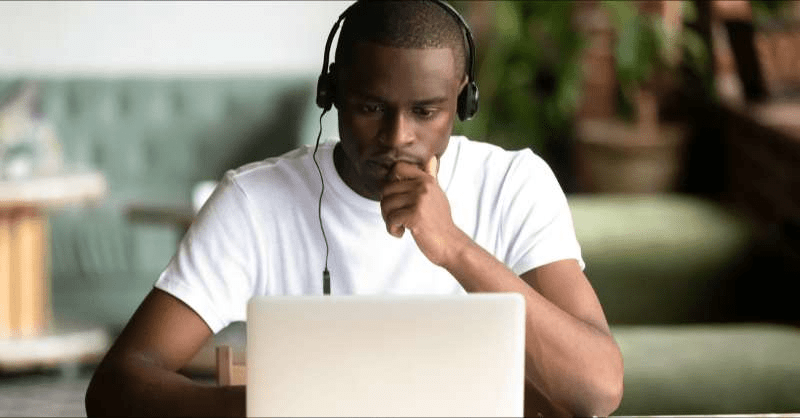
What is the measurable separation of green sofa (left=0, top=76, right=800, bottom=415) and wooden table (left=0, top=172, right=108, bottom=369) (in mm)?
243

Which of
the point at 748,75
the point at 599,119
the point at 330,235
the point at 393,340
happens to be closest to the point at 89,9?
the point at 599,119

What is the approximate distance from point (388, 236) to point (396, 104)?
235 millimetres

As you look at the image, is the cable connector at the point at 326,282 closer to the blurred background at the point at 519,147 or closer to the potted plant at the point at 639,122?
the blurred background at the point at 519,147

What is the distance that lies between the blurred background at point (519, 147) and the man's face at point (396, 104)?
1437 millimetres

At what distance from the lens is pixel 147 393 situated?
151 cm

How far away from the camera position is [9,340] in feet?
14.8

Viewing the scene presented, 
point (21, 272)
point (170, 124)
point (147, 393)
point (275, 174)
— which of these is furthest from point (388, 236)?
point (170, 124)

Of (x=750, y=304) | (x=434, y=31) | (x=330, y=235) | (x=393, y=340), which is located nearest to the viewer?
(x=393, y=340)

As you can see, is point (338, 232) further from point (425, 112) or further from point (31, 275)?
point (31, 275)

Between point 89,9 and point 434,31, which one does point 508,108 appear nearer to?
point 89,9

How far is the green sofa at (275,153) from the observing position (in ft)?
9.61

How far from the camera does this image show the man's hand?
157 centimetres

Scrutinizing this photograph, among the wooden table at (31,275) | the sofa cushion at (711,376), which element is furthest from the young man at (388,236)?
the wooden table at (31,275)

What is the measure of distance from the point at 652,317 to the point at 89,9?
3.35m
